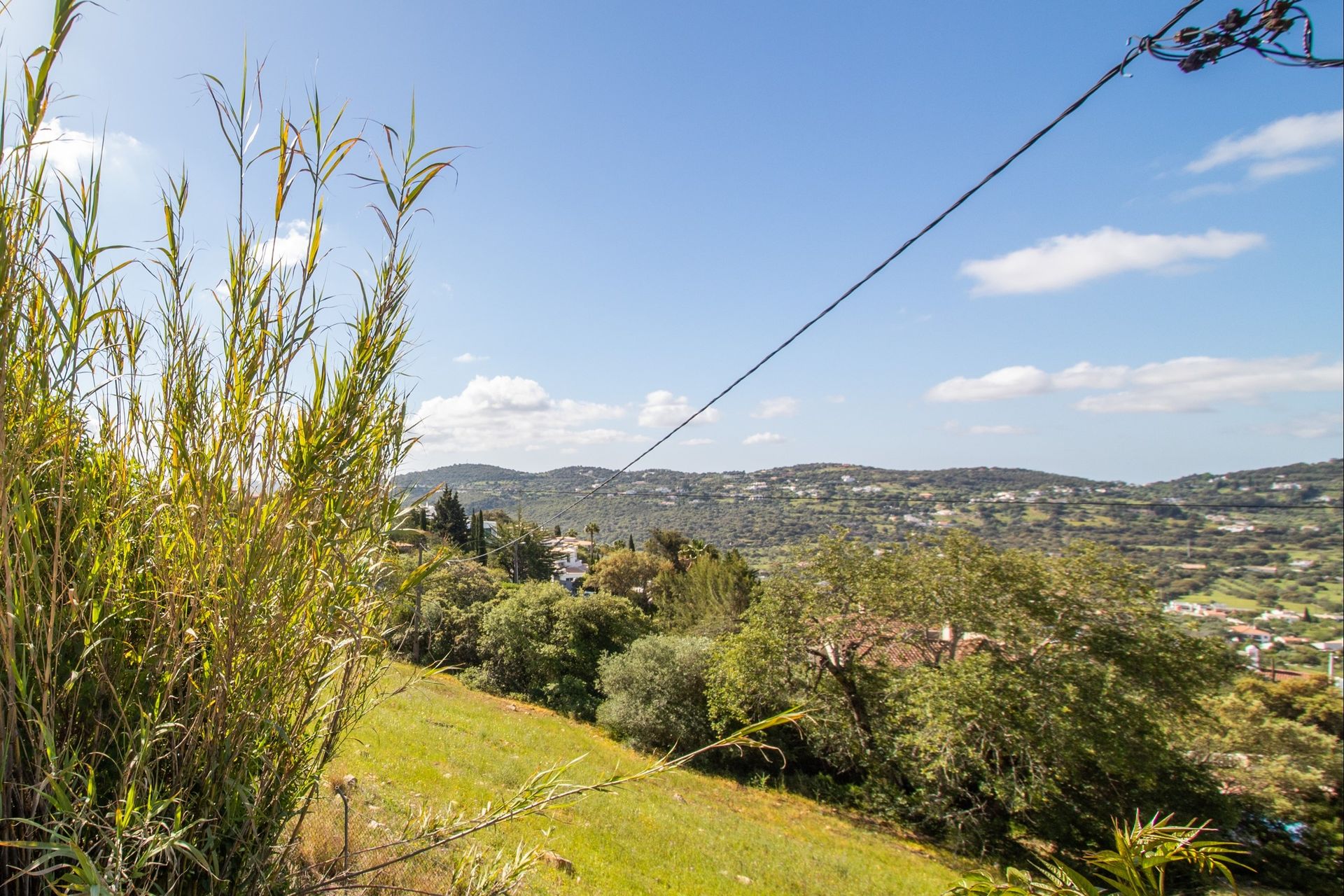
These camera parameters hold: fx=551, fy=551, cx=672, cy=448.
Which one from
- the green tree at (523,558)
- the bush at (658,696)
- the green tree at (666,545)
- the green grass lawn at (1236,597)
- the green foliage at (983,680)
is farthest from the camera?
the green tree at (666,545)

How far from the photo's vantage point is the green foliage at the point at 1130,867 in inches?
41.4

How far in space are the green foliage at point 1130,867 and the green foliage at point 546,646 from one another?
73.0 feet

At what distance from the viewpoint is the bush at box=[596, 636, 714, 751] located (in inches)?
734

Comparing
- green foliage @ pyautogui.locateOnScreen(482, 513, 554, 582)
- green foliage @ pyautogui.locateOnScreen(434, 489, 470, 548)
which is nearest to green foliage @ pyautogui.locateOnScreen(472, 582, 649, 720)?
green foliage @ pyautogui.locateOnScreen(482, 513, 554, 582)

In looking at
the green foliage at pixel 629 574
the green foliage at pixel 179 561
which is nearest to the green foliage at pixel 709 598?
the green foliage at pixel 629 574

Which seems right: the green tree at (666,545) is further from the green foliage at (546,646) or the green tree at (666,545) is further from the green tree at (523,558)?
the green foliage at (546,646)

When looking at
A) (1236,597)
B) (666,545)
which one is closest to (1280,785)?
(666,545)

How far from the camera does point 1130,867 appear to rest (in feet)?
3.36

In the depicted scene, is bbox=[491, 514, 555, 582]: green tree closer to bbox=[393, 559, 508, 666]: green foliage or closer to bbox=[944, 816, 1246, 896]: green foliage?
bbox=[393, 559, 508, 666]: green foliage

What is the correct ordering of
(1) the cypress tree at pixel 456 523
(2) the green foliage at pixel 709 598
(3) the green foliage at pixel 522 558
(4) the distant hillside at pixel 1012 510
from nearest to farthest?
(4) the distant hillside at pixel 1012 510 < (2) the green foliage at pixel 709 598 < (3) the green foliage at pixel 522 558 < (1) the cypress tree at pixel 456 523

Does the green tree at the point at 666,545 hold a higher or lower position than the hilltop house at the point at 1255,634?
higher

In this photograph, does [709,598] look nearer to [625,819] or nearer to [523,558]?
[523,558]

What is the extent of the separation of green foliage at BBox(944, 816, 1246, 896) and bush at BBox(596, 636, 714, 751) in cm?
1894

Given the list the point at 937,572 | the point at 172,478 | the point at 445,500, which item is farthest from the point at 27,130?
the point at 445,500
